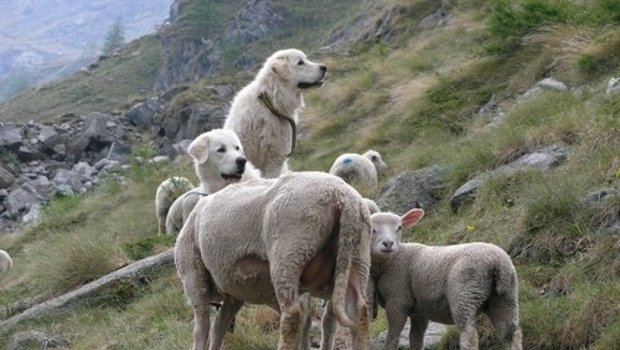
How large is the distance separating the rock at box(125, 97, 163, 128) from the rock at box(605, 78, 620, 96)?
31.9 metres

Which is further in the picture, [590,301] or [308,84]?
[308,84]

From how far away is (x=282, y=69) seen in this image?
42.0 feet

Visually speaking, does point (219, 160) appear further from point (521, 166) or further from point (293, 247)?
point (293, 247)

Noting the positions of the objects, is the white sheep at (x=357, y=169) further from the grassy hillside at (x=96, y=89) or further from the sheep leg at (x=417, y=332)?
the grassy hillside at (x=96, y=89)

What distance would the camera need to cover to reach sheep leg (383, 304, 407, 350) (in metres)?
6.63

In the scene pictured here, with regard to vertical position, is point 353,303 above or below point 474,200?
above

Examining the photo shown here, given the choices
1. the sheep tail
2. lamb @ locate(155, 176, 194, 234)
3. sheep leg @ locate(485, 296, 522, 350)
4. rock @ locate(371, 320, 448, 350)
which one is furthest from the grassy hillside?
the sheep tail

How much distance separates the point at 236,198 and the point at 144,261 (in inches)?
207

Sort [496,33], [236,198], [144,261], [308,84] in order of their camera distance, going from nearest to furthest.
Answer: [236,198], [144,261], [308,84], [496,33]

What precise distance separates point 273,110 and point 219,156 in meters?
2.35

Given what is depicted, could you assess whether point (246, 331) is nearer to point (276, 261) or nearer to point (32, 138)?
point (276, 261)

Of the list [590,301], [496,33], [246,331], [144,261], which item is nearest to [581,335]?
[590,301]

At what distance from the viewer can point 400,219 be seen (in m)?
7.14

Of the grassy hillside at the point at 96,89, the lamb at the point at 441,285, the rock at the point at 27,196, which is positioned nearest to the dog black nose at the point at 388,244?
the lamb at the point at 441,285
